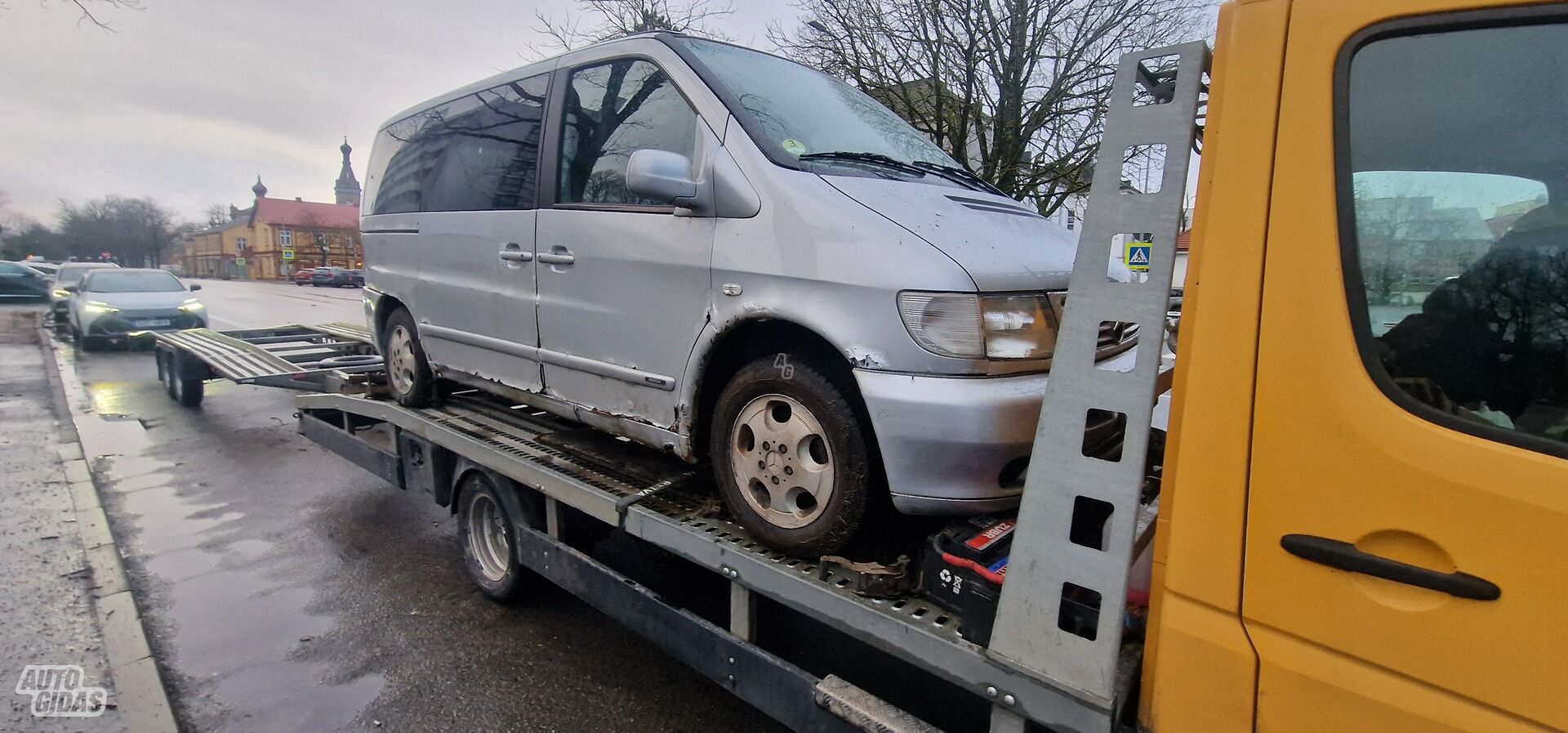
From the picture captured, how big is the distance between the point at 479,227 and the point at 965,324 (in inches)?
104

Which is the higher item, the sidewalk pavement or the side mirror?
the side mirror

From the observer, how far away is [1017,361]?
6.90 ft

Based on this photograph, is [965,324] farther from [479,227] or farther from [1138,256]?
[479,227]

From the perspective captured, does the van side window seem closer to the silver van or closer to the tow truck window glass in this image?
the silver van

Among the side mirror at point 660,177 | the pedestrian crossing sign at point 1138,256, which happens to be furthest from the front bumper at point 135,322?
the pedestrian crossing sign at point 1138,256

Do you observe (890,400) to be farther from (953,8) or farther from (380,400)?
(953,8)

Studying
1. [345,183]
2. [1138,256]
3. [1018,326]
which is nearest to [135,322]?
[1018,326]

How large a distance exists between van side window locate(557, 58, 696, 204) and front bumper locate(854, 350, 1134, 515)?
4.25ft

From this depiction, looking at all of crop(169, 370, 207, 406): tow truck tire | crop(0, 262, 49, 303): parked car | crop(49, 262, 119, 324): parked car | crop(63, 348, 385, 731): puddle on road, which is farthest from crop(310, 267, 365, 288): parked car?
crop(63, 348, 385, 731): puddle on road

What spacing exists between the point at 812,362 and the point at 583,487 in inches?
48.4

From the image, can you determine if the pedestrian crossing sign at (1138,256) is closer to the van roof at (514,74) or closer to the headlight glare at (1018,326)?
the headlight glare at (1018,326)

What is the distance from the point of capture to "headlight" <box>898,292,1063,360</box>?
2.05 m

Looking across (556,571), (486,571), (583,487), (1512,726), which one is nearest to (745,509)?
(583,487)

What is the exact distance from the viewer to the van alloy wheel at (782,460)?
229cm
